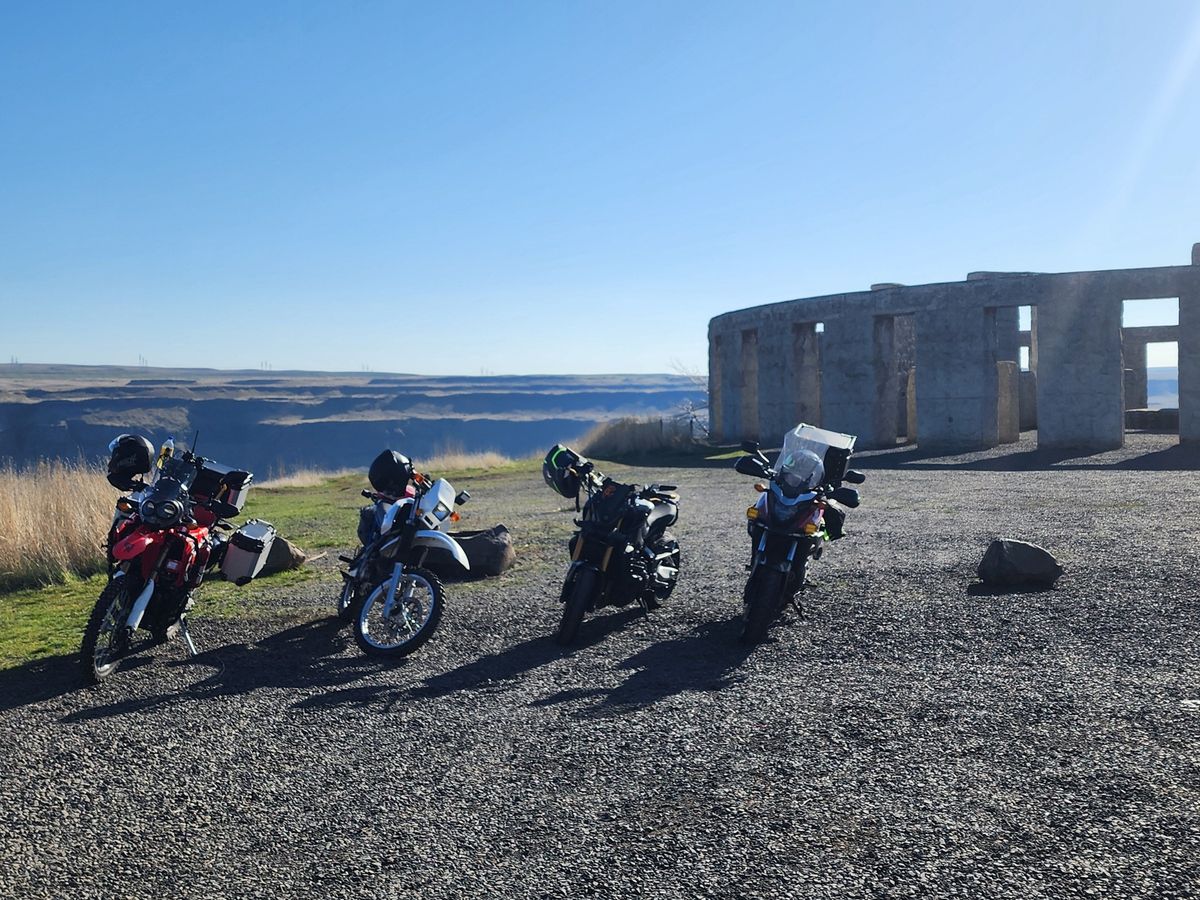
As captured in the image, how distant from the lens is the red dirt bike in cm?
609

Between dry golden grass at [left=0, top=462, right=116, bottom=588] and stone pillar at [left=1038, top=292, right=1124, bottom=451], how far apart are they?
17800mm

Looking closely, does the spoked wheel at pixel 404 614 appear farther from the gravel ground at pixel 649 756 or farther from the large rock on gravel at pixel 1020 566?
the large rock on gravel at pixel 1020 566

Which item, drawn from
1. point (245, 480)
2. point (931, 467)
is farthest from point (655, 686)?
point (931, 467)

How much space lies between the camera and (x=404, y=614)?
21.7 feet

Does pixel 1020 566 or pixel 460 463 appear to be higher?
pixel 1020 566

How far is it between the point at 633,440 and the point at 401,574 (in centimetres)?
2197

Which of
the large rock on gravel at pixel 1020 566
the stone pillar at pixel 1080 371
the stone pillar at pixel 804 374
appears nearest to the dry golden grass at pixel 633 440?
the stone pillar at pixel 804 374

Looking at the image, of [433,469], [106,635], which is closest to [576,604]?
[106,635]

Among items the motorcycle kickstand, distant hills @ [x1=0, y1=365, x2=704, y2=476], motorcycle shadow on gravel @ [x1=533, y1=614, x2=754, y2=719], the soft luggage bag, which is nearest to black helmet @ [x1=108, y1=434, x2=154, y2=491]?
the soft luggage bag

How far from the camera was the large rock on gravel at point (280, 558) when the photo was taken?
985 centimetres

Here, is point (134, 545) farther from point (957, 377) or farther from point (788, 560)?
point (957, 377)

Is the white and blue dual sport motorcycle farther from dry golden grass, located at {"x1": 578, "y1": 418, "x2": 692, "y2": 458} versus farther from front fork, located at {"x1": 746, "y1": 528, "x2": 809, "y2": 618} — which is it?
dry golden grass, located at {"x1": 578, "y1": 418, "x2": 692, "y2": 458}

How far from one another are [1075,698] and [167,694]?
4750mm

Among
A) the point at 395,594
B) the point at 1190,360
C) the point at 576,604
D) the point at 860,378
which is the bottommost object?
the point at 576,604
